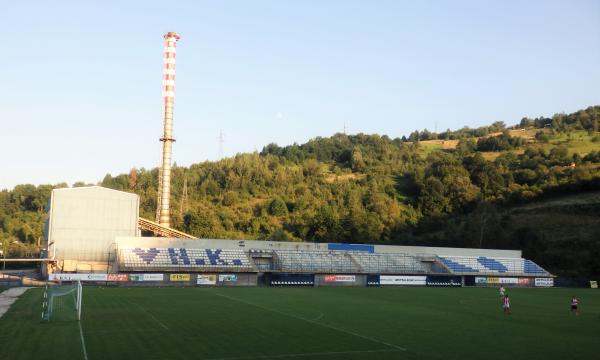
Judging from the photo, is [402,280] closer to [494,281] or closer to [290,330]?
[494,281]

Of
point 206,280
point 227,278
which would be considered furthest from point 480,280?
point 206,280

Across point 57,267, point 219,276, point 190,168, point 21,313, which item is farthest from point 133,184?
point 21,313

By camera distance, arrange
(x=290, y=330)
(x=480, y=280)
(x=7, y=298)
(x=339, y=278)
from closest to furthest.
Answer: (x=290, y=330) → (x=7, y=298) → (x=339, y=278) → (x=480, y=280)

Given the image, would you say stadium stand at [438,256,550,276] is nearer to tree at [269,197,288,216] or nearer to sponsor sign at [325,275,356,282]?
sponsor sign at [325,275,356,282]

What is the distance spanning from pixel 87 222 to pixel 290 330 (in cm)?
4728

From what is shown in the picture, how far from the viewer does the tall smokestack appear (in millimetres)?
80812

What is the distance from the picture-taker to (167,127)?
81625mm

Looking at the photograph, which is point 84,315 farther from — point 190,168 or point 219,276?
point 190,168

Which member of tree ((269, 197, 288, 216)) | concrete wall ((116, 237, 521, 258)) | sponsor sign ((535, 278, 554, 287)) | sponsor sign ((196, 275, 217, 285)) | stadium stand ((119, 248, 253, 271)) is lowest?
sponsor sign ((535, 278, 554, 287))

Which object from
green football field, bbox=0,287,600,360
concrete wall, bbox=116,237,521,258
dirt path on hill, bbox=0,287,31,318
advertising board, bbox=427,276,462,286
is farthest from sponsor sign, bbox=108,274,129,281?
advertising board, bbox=427,276,462,286

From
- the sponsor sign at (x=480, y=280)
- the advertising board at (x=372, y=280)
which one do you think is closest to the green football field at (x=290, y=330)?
the advertising board at (x=372, y=280)

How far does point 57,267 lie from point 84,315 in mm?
37166

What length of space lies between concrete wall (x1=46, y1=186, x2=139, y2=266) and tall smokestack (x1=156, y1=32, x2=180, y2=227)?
36.5 ft

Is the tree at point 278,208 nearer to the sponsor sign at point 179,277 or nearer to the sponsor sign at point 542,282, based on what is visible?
the sponsor sign at point 542,282
